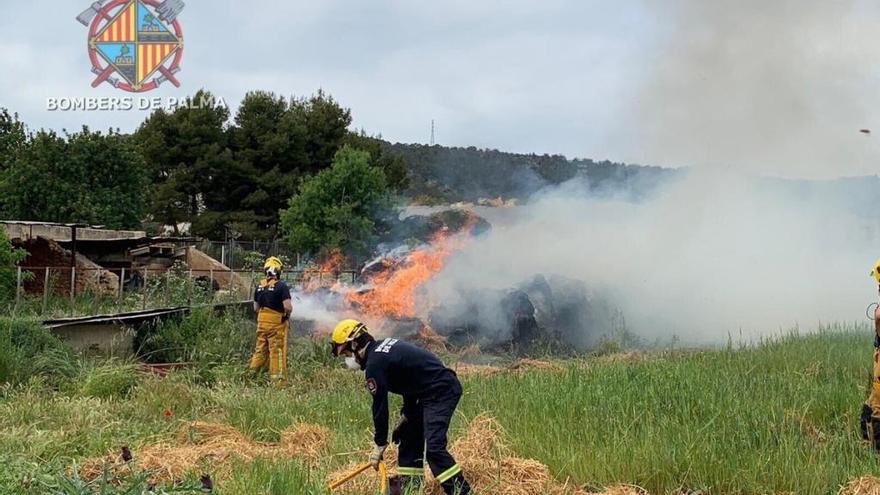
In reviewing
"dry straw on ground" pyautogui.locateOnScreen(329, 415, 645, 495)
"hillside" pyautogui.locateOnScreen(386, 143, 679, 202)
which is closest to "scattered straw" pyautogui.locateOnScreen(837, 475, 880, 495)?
"dry straw on ground" pyautogui.locateOnScreen(329, 415, 645, 495)

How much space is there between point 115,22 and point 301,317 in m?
10.1

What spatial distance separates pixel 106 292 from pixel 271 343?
329 inches

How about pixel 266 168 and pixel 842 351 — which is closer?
pixel 842 351

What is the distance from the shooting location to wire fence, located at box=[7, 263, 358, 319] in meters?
14.3

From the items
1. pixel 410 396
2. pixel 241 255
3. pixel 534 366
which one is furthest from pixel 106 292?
pixel 410 396

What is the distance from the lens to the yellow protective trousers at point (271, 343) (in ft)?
38.7

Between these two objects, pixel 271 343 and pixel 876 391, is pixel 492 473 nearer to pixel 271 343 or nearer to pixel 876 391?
pixel 876 391

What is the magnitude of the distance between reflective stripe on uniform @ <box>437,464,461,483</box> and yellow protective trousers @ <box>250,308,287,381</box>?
249 inches

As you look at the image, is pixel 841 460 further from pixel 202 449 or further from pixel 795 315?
pixel 795 315

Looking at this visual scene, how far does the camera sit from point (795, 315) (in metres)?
17.7

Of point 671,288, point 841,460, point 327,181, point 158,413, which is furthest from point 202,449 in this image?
point 327,181

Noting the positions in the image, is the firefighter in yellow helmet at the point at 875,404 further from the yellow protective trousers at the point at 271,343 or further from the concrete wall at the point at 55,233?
the concrete wall at the point at 55,233

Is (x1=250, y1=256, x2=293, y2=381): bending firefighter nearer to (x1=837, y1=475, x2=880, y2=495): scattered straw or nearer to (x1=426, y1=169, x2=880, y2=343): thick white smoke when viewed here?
(x1=426, y1=169, x2=880, y2=343): thick white smoke

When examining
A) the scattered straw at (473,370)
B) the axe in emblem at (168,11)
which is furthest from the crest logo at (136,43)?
the scattered straw at (473,370)
